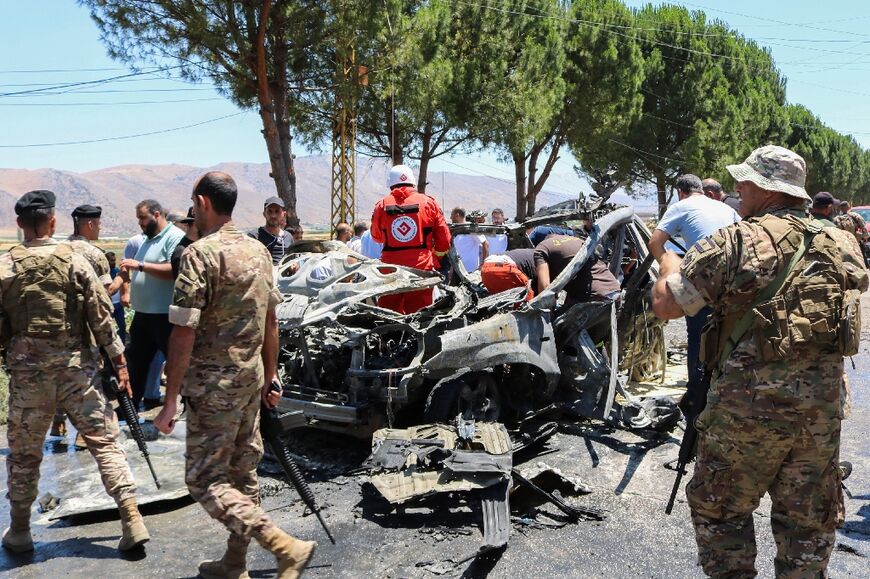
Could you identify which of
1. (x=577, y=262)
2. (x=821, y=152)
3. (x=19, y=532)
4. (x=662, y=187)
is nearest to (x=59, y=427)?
(x=19, y=532)

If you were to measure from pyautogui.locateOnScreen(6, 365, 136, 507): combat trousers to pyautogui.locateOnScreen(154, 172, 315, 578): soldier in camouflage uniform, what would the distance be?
0.94 meters

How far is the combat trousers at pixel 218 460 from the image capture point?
10.8 ft

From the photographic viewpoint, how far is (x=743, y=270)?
2.81m

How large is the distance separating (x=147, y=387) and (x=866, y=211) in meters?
26.1

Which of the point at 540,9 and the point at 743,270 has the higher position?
the point at 540,9

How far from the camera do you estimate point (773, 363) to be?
2838 millimetres

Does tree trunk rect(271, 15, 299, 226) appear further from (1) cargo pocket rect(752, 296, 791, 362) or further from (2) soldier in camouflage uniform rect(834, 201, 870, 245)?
(1) cargo pocket rect(752, 296, 791, 362)

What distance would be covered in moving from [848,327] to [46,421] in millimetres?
3765

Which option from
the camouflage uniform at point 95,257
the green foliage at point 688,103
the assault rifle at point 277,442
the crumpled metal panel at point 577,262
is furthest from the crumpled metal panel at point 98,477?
the green foliage at point 688,103

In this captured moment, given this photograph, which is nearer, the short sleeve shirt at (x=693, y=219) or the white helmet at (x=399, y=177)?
the short sleeve shirt at (x=693, y=219)

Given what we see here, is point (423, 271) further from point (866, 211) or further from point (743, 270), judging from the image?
point (866, 211)

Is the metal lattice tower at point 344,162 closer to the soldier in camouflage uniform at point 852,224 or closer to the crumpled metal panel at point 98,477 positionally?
the soldier in camouflage uniform at point 852,224

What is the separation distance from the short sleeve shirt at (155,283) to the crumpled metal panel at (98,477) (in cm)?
94

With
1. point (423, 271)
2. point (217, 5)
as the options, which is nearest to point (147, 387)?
point (423, 271)
